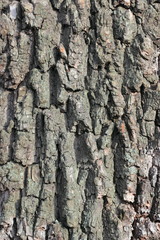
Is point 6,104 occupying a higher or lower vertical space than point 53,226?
higher

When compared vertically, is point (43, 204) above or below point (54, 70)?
below

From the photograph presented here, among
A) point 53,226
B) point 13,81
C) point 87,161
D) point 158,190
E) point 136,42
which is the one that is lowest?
point 53,226

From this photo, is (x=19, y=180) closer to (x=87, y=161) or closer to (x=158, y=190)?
(x=87, y=161)

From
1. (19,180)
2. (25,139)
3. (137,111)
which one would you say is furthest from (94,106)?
(19,180)

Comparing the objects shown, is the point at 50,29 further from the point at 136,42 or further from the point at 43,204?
the point at 43,204

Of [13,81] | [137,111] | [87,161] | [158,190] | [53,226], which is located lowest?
[53,226]
